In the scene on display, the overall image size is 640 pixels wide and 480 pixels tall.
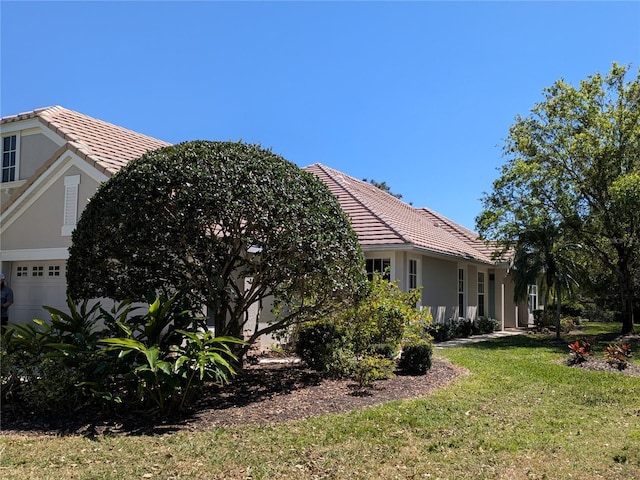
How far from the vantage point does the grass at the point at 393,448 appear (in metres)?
5.37

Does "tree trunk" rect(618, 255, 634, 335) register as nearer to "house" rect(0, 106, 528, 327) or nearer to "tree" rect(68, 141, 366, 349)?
"house" rect(0, 106, 528, 327)

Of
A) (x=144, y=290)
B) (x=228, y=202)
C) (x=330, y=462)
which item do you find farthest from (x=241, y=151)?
(x=330, y=462)

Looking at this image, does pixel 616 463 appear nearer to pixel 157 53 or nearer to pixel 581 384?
pixel 581 384

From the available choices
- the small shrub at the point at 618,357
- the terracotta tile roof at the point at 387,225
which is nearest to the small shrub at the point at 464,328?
the terracotta tile roof at the point at 387,225

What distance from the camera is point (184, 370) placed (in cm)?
711

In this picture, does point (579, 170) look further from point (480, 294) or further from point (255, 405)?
point (255, 405)

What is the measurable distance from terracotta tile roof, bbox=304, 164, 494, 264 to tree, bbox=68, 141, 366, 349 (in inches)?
227

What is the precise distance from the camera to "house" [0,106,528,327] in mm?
12648

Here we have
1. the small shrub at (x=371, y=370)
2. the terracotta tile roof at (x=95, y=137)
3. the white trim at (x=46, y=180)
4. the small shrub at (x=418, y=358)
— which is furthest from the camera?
the terracotta tile roof at (x=95, y=137)

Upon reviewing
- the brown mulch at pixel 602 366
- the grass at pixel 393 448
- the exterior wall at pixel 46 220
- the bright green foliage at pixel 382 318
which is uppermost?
the exterior wall at pixel 46 220

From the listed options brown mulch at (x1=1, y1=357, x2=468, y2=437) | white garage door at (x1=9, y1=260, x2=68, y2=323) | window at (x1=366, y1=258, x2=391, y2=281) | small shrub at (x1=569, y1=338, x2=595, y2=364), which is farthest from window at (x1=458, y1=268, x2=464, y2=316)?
white garage door at (x1=9, y1=260, x2=68, y2=323)

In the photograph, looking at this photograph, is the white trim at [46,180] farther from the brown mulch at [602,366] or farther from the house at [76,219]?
the brown mulch at [602,366]

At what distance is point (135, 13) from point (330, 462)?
345 inches

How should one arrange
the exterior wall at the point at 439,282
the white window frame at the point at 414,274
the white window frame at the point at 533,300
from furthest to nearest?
1. the white window frame at the point at 533,300
2. the exterior wall at the point at 439,282
3. the white window frame at the point at 414,274
